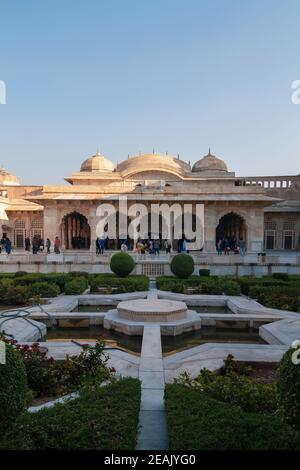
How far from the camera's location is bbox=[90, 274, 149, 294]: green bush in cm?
1073

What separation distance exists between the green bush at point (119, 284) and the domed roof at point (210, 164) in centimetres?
1795

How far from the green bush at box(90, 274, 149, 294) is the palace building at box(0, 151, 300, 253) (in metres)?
8.87

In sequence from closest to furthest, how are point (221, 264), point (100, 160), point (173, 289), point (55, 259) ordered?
point (173, 289), point (221, 264), point (55, 259), point (100, 160)

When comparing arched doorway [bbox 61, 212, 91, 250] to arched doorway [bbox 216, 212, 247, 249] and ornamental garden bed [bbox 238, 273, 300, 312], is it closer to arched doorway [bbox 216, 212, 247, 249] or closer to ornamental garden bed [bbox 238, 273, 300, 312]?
arched doorway [bbox 216, 212, 247, 249]

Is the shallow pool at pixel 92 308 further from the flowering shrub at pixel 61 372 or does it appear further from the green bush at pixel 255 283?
the flowering shrub at pixel 61 372

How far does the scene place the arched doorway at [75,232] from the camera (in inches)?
922

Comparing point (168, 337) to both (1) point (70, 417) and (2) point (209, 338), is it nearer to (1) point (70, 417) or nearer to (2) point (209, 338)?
(2) point (209, 338)

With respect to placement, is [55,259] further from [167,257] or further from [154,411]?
[154,411]

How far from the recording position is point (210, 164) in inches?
1088

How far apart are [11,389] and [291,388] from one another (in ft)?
6.96

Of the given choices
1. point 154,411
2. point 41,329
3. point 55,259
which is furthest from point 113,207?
point 154,411

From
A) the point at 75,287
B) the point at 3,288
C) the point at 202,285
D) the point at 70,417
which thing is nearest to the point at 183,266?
the point at 202,285

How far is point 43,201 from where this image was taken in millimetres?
20266

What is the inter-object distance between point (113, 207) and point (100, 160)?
924cm
